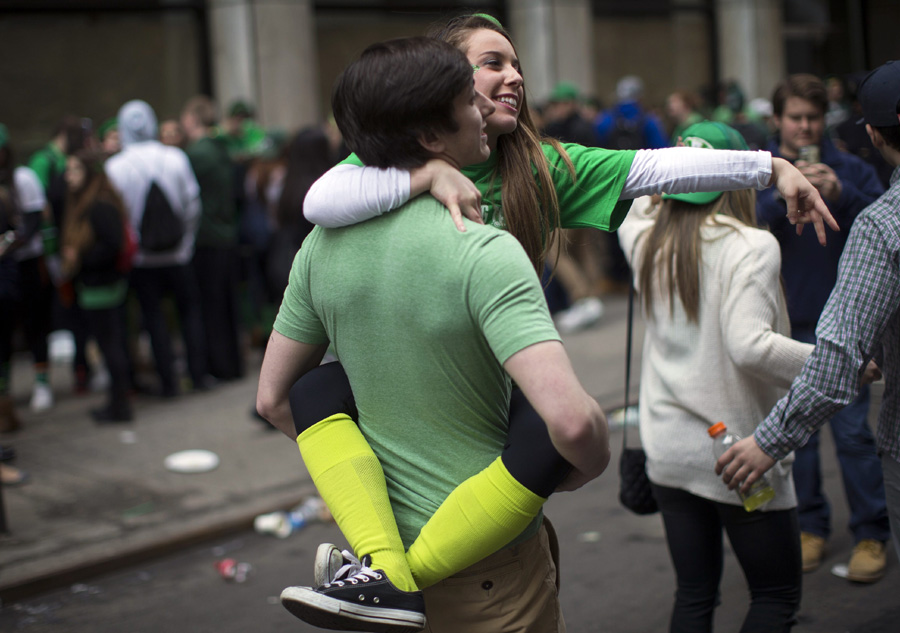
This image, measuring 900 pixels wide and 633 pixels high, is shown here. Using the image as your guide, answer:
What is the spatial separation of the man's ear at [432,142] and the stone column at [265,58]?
1114 cm

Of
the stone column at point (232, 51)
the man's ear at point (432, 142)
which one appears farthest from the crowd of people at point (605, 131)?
the man's ear at point (432, 142)

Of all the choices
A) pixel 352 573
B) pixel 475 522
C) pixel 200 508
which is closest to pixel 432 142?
pixel 475 522

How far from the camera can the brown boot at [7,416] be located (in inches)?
291

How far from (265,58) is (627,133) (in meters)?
4.68

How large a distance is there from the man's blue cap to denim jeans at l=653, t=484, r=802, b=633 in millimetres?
1157

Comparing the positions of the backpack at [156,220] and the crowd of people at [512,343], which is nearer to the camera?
the crowd of people at [512,343]

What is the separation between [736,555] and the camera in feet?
10.2

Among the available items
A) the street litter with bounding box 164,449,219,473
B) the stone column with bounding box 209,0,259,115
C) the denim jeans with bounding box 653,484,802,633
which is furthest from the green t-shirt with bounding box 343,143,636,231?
the stone column with bounding box 209,0,259,115

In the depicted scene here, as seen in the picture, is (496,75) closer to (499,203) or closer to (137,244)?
(499,203)

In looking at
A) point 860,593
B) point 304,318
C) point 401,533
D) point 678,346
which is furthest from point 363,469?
point 860,593

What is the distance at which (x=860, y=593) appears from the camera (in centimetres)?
421

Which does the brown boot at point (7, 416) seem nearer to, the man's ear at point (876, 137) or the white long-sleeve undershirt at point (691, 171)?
the white long-sleeve undershirt at point (691, 171)

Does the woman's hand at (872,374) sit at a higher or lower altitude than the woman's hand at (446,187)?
lower

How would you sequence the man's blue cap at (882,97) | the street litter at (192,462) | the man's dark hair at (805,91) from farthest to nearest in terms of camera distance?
the street litter at (192,462) < the man's dark hair at (805,91) < the man's blue cap at (882,97)
